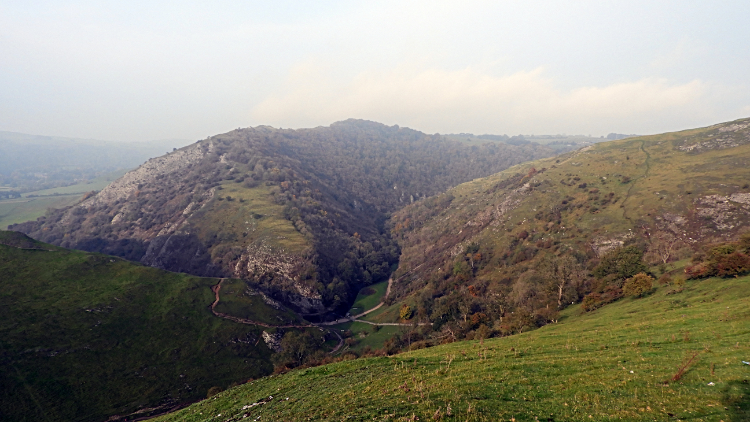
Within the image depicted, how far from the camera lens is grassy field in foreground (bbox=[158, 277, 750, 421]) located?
18.0 meters

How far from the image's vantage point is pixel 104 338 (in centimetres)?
8456

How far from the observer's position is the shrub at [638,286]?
54.1 metres

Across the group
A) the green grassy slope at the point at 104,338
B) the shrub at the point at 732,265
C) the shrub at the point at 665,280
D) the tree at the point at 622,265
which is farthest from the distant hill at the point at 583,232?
the green grassy slope at the point at 104,338

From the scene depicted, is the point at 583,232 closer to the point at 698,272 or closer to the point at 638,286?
the point at 638,286

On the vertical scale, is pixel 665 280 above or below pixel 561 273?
above

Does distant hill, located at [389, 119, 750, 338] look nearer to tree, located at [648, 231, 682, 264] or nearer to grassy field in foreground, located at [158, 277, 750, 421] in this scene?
tree, located at [648, 231, 682, 264]

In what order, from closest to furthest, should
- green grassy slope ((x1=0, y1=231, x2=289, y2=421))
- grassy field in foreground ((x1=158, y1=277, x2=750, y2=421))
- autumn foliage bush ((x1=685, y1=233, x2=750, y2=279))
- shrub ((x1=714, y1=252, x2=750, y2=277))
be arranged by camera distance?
grassy field in foreground ((x1=158, y1=277, x2=750, y2=421)), shrub ((x1=714, y1=252, x2=750, y2=277)), autumn foliage bush ((x1=685, y1=233, x2=750, y2=279)), green grassy slope ((x1=0, y1=231, x2=289, y2=421))

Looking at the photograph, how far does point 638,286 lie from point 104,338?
127 metres

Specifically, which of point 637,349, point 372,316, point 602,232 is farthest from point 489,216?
point 637,349

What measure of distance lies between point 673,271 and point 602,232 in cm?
5913

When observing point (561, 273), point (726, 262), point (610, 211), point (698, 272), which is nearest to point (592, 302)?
point (698, 272)

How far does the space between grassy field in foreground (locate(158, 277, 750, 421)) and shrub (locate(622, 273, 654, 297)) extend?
12.0 metres

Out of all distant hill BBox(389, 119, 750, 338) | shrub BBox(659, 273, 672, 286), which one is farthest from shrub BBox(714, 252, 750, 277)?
distant hill BBox(389, 119, 750, 338)

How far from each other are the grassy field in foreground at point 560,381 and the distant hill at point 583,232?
2477cm
